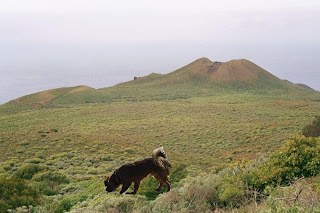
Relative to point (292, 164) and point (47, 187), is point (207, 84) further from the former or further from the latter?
point (292, 164)

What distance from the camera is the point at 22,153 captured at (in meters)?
19.5

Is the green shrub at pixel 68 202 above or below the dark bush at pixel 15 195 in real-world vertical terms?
below

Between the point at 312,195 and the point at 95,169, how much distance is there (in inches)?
466

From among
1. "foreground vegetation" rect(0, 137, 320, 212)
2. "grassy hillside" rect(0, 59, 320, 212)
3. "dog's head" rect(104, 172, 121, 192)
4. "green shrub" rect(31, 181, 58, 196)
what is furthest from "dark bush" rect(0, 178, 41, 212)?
"dog's head" rect(104, 172, 121, 192)

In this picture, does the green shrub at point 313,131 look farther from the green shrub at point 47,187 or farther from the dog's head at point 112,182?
the dog's head at point 112,182

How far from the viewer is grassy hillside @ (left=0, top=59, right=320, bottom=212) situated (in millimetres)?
12352

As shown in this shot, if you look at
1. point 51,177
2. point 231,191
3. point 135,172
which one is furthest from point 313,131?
point 135,172

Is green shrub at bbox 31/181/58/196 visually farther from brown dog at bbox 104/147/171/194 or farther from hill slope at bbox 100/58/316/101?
hill slope at bbox 100/58/316/101

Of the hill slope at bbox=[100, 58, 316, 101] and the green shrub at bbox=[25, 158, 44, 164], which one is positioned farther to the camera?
the hill slope at bbox=[100, 58, 316, 101]

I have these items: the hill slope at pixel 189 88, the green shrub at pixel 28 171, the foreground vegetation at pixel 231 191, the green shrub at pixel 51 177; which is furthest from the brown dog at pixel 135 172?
the hill slope at pixel 189 88

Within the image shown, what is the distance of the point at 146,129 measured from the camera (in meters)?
33.4

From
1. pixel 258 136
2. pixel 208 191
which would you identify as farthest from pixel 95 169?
pixel 258 136

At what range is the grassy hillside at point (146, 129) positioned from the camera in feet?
40.5

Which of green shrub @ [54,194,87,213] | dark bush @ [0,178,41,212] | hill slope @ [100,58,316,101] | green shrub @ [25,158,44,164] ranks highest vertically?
hill slope @ [100,58,316,101]
